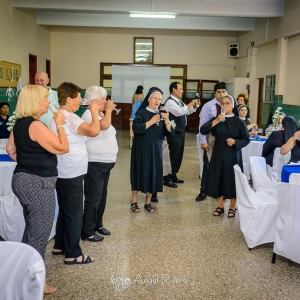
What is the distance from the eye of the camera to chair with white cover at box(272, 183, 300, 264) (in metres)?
2.94

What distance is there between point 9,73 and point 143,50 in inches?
225

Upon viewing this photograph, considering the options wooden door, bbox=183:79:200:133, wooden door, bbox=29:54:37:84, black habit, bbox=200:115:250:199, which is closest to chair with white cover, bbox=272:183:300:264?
black habit, bbox=200:115:250:199

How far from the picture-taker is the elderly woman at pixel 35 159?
93.0 inches

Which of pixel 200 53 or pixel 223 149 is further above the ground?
pixel 200 53

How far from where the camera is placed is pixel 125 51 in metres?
13.7

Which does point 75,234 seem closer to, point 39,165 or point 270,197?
point 39,165

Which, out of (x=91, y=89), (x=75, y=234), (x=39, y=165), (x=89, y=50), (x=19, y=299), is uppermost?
(x=89, y=50)

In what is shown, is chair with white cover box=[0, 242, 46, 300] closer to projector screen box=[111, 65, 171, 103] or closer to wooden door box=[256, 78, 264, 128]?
wooden door box=[256, 78, 264, 128]

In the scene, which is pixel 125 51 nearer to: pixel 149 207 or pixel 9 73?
pixel 9 73

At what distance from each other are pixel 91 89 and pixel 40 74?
Result: 1252 mm

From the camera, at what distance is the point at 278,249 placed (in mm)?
3125

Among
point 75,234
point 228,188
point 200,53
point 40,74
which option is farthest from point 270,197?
point 200,53

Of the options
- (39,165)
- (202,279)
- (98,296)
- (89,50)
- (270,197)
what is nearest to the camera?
(39,165)

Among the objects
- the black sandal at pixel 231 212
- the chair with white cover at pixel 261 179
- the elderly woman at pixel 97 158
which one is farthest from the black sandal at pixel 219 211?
the elderly woman at pixel 97 158
